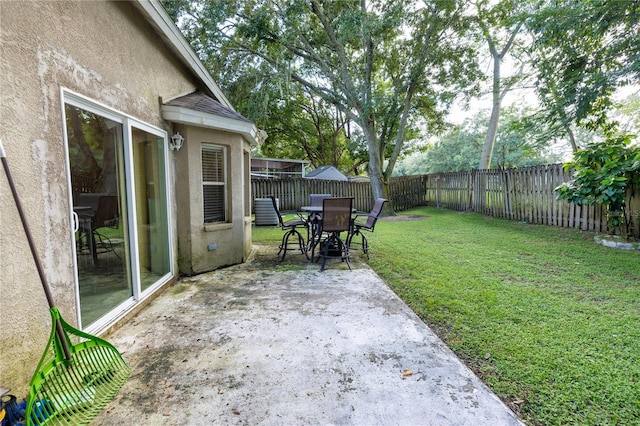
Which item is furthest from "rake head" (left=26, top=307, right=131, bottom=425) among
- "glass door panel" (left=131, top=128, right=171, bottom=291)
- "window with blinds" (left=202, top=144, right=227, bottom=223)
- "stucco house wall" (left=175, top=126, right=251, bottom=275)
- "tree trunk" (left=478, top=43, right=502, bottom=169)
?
"tree trunk" (left=478, top=43, right=502, bottom=169)

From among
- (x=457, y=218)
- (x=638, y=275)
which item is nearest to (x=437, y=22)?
(x=457, y=218)

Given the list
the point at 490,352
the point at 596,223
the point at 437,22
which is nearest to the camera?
the point at 490,352

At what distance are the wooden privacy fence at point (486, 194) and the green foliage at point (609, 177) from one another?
0.27 m

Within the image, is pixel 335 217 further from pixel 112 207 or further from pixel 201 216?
pixel 112 207

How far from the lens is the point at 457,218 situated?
9.73 metres

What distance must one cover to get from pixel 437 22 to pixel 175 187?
10.1m

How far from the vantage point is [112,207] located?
2.80 m

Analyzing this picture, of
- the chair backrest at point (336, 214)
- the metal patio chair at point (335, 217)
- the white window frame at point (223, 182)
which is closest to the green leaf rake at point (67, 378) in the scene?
the white window frame at point (223, 182)

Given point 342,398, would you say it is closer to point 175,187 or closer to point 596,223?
point 175,187

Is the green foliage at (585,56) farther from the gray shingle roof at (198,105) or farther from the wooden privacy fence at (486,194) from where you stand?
the gray shingle roof at (198,105)

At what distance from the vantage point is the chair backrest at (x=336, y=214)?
14.5 ft

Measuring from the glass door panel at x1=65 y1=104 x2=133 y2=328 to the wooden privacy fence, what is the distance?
26.8 ft

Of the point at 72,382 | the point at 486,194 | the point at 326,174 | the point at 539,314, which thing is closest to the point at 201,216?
the point at 72,382

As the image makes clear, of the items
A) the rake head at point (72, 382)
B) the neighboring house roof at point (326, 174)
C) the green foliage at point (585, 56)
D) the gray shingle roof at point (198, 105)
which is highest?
the green foliage at point (585, 56)
